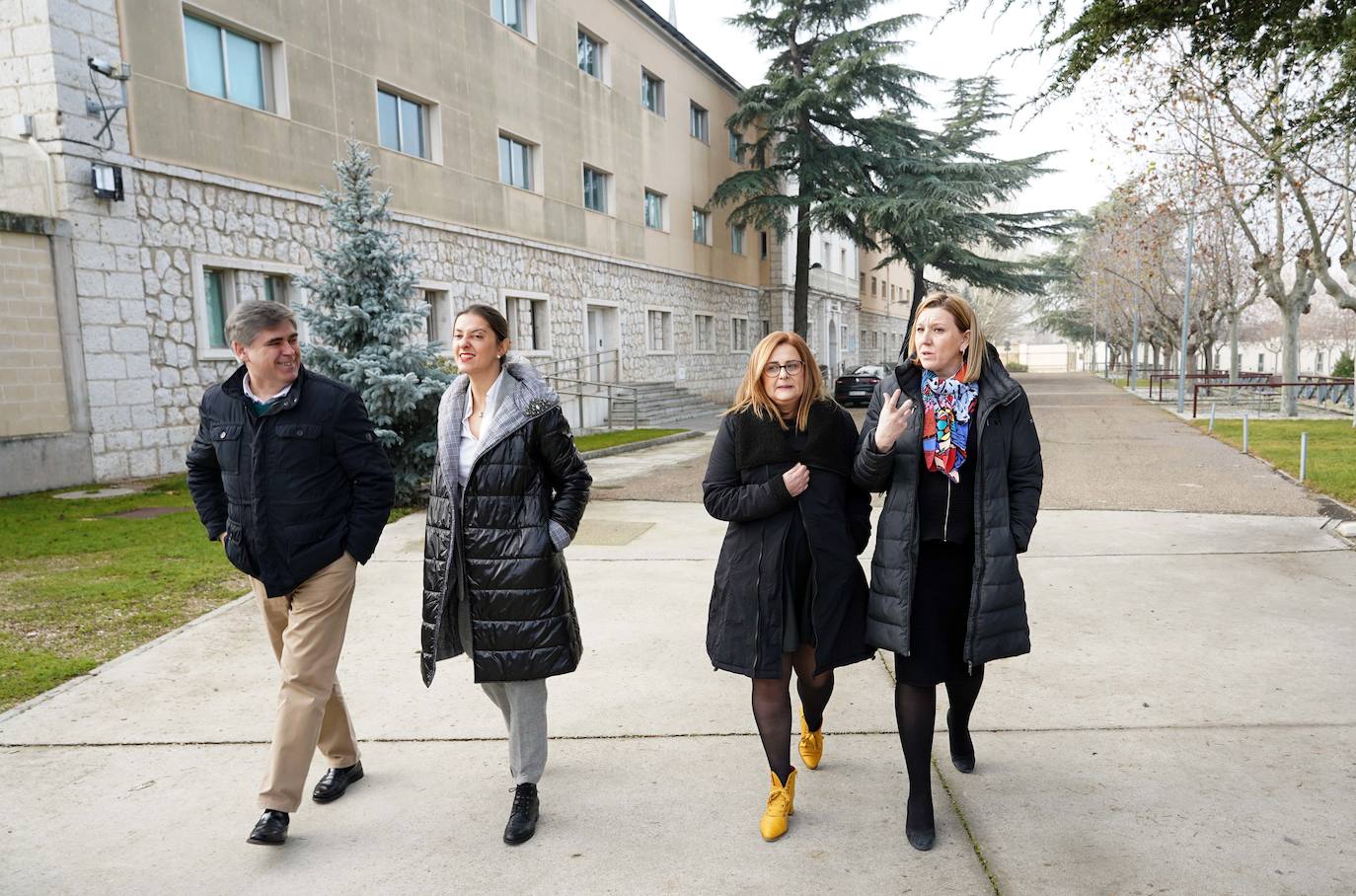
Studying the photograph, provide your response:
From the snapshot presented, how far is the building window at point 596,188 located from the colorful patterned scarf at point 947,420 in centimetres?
2198

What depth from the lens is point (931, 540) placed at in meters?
3.13

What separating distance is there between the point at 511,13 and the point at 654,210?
8.41 metres

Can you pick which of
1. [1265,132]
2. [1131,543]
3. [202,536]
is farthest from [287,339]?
[1265,132]

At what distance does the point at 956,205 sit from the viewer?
2827 cm

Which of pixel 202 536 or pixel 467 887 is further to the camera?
pixel 202 536

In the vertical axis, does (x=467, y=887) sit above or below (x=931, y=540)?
below

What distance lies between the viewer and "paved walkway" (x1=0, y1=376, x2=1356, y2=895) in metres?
2.93

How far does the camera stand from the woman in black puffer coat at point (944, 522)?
10.0 feet

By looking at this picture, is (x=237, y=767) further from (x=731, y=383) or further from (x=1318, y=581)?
(x=731, y=383)

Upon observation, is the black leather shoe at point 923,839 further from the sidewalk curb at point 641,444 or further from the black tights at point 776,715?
the sidewalk curb at point 641,444

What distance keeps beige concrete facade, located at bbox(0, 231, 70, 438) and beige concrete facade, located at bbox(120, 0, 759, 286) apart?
226 cm

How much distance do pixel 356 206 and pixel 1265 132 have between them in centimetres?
1764

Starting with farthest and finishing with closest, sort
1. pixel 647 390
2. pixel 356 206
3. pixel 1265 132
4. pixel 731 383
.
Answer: pixel 731 383, pixel 647 390, pixel 1265 132, pixel 356 206

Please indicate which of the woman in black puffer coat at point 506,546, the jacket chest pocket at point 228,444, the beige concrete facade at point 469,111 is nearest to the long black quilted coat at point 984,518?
the woman in black puffer coat at point 506,546
